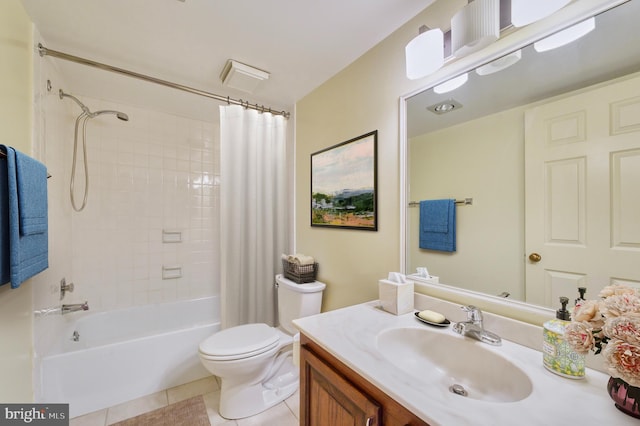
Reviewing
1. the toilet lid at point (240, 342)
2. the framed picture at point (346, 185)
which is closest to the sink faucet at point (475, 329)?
the framed picture at point (346, 185)

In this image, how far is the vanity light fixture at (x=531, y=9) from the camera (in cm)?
75

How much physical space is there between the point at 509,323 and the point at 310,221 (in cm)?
135

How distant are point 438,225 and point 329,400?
86 cm

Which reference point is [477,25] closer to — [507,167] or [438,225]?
[507,167]

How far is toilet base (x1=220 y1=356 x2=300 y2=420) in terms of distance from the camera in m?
1.55

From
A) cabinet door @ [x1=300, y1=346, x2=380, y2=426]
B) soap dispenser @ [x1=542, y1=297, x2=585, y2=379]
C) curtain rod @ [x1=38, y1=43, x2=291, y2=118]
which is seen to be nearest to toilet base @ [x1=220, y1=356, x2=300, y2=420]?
cabinet door @ [x1=300, y1=346, x2=380, y2=426]

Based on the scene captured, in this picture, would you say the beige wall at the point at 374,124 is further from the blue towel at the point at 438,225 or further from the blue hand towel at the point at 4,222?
the blue hand towel at the point at 4,222

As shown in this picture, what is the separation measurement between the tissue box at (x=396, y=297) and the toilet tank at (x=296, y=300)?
25.6 inches

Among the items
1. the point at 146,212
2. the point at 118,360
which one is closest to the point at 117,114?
the point at 146,212

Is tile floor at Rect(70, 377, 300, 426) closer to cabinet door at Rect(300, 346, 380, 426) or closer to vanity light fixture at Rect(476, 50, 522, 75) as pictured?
cabinet door at Rect(300, 346, 380, 426)

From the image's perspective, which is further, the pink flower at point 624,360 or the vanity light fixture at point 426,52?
the vanity light fixture at point 426,52

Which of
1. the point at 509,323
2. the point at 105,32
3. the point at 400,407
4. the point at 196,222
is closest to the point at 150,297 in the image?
the point at 196,222

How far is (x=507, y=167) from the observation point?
3.22 feet

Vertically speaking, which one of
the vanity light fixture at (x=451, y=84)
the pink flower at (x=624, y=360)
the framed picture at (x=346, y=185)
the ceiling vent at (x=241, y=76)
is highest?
the ceiling vent at (x=241, y=76)
